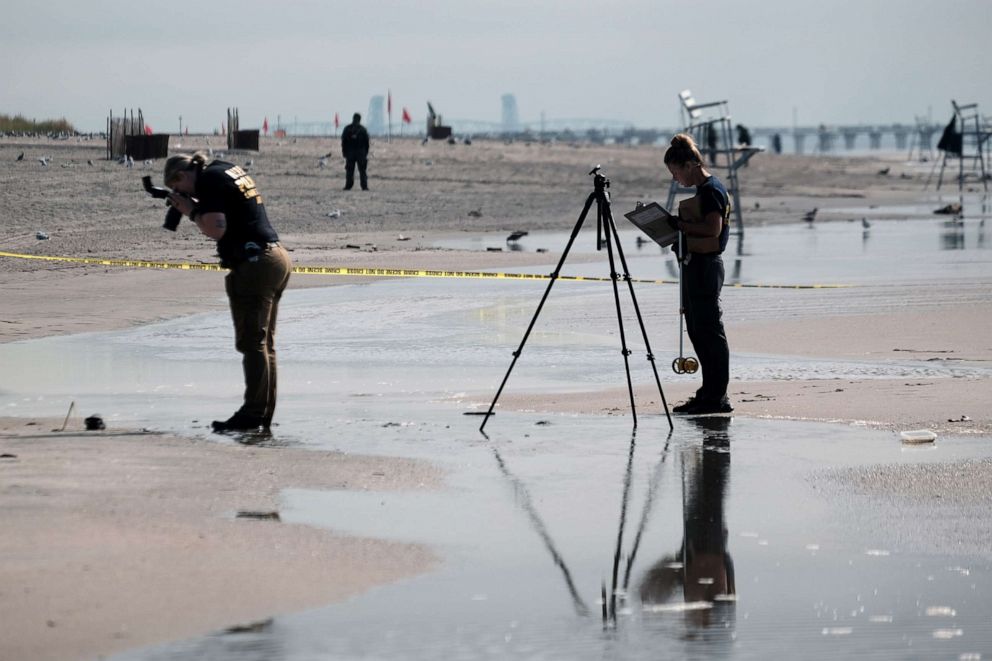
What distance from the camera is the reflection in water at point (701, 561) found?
5809mm

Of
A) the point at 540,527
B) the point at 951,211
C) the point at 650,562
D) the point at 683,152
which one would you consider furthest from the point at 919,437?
the point at 951,211

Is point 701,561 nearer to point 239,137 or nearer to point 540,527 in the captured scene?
point 540,527

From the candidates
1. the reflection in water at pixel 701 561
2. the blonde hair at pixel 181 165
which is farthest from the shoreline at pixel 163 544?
the blonde hair at pixel 181 165

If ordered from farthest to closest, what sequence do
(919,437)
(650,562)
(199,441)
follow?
(199,441) → (919,437) → (650,562)

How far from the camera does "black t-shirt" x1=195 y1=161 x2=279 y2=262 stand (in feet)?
32.0

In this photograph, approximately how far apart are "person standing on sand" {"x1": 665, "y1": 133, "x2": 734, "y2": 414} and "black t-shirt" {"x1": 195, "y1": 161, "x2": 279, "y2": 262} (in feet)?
8.30

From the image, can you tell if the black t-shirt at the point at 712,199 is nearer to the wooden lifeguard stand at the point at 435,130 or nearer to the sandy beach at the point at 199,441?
the sandy beach at the point at 199,441

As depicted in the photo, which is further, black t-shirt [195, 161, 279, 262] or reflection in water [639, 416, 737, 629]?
black t-shirt [195, 161, 279, 262]

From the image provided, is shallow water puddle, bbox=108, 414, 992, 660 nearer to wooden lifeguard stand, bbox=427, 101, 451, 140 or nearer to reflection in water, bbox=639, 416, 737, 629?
reflection in water, bbox=639, 416, 737, 629

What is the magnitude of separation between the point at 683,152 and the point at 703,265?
27.9 inches

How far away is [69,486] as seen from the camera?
7.61m

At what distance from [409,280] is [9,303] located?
5.11 m

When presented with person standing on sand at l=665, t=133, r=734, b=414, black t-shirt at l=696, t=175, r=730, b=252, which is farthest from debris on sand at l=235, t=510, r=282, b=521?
black t-shirt at l=696, t=175, r=730, b=252

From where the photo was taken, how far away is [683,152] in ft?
33.9
